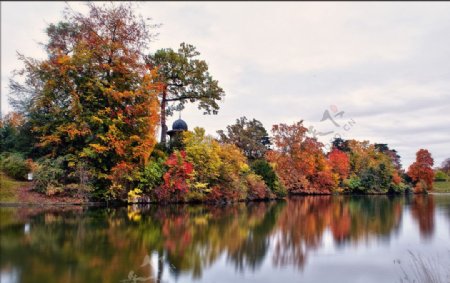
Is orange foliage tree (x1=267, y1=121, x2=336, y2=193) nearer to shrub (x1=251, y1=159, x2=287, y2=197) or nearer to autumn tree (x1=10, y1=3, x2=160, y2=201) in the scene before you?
shrub (x1=251, y1=159, x2=287, y2=197)

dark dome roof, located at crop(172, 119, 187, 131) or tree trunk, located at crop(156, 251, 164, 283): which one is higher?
dark dome roof, located at crop(172, 119, 187, 131)

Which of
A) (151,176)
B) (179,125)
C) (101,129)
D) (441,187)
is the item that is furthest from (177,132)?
(441,187)

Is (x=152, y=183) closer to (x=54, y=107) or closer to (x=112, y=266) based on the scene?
(x=54, y=107)

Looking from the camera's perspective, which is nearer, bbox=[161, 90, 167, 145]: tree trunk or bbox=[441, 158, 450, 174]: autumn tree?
bbox=[161, 90, 167, 145]: tree trunk

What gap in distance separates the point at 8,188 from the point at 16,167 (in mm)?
1225

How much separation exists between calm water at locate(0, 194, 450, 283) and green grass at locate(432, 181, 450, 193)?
172 feet

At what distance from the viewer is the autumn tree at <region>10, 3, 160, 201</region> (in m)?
17.9

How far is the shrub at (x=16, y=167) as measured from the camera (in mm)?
17984

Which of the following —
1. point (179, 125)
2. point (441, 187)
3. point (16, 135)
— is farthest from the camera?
point (441, 187)

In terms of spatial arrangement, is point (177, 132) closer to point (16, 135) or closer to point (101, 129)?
point (101, 129)

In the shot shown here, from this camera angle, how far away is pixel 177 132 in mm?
24609

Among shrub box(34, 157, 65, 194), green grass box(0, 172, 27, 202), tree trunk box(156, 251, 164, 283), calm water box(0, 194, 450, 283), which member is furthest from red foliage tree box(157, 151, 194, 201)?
tree trunk box(156, 251, 164, 283)

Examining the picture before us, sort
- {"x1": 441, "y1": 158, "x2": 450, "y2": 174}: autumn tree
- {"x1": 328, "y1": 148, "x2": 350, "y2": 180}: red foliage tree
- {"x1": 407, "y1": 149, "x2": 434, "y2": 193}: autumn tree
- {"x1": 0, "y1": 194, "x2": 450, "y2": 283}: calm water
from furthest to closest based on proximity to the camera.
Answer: {"x1": 441, "y1": 158, "x2": 450, "y2": 174}: autumn tree → {"x1": 407, "y1": 149, "x2": 434, "y2": 193}: autumn tree → {"x1": 328, "y1": 148, "x2": 350, "y2": 180}: red foliage tree → {"x1": 0, "y1": 194, "x2": 450, "y2": 283}: calm water

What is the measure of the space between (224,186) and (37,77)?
12.4m
